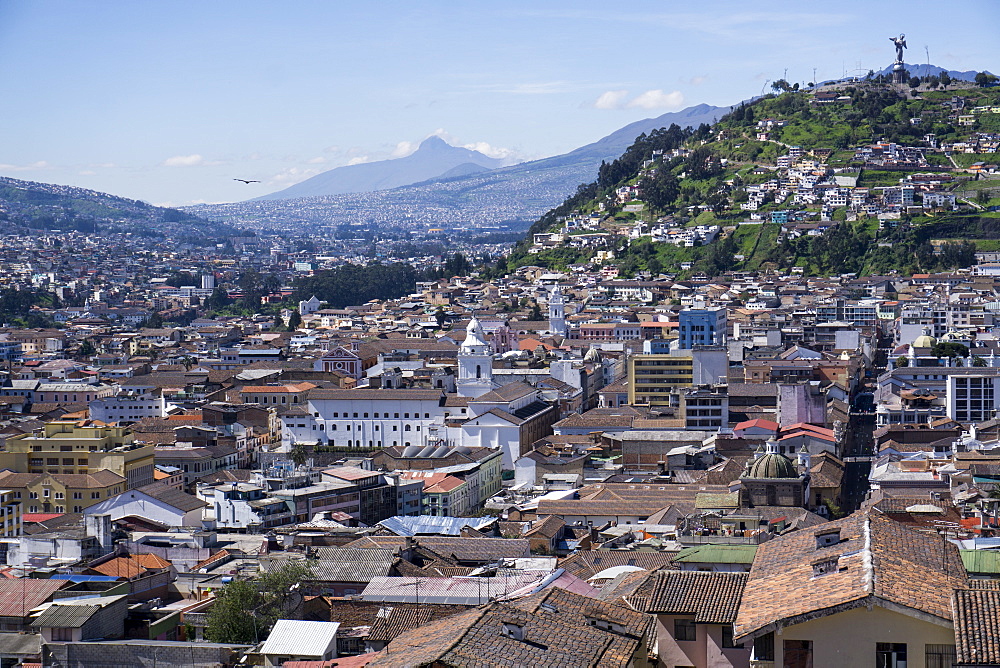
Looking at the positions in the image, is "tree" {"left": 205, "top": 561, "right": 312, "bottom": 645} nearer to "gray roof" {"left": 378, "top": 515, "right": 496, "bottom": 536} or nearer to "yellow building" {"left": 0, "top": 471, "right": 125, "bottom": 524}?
"gray roof" {"left": 378, "top": 515, "right": 496, "bottom": 536}

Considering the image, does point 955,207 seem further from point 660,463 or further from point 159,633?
point 159,633

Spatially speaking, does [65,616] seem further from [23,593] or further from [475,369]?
[475,369]

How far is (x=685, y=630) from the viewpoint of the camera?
11.7 m

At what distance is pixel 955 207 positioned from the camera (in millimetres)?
83625

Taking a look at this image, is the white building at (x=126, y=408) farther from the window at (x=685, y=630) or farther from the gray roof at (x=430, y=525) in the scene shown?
the window at (x=685, y=630)

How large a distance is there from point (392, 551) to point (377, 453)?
18.9m

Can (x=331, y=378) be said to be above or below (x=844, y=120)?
below

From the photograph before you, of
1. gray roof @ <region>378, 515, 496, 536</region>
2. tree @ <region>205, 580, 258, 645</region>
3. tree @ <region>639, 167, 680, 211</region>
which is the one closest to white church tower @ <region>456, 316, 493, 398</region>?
gray roof @ <region>378, 515, 496, 536</region>

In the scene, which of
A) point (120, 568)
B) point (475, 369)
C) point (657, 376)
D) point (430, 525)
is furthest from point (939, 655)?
point (657, 376)

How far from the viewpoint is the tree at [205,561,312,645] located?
58.8 ft

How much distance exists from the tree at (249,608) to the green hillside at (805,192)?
2463 inches

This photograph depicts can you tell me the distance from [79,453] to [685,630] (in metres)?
29.5

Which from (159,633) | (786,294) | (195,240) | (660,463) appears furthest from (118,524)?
(195,240)

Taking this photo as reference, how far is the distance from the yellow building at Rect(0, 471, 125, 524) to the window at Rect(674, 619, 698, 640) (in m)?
24.5
